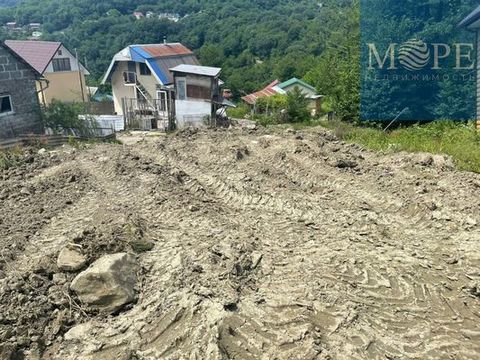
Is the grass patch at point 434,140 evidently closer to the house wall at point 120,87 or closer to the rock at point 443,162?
the rock at point 443,162

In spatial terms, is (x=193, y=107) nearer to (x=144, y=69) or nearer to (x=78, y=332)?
(x=144, y=69)

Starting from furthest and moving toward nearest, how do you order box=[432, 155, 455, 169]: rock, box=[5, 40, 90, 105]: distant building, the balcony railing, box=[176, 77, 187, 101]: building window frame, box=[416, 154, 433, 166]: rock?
box=[5, 40, 90, 105]: distant building
the balcony railing
box=[176, 77, 187, 101]: building window frame
box=[416, 154, 433, 166]: rock
box=[432, 155, 455, 169]: rock

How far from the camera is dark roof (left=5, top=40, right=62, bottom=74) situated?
26.4 metres

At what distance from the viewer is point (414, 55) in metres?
18.5

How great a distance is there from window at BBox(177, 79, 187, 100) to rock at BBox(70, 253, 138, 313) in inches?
765

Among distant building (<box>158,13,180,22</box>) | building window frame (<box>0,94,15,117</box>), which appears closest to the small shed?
building window frame (<box>0,94,15,117</box>)

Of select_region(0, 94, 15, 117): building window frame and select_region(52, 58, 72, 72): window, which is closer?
select_region(0, 94, 15, 117): building window frame

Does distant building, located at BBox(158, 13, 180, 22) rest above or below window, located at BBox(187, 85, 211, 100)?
above

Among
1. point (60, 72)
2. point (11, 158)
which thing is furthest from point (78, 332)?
point (60, 72)

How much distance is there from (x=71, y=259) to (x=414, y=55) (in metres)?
17.0

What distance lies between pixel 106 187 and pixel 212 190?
2.13m

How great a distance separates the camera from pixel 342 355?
4.16 meters

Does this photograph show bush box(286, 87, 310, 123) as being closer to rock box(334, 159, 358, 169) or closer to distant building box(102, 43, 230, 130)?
distant building box(102, 43, 230, 130)

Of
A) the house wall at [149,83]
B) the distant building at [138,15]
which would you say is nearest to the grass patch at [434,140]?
the house wall at [149,83]
